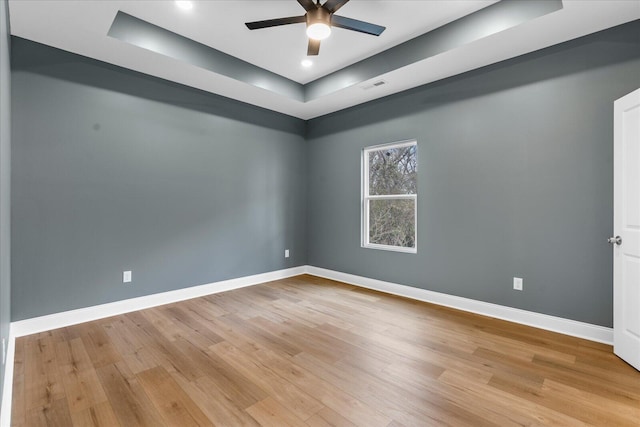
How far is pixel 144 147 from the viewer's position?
3.52m

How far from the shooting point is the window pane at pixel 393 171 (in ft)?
13.3

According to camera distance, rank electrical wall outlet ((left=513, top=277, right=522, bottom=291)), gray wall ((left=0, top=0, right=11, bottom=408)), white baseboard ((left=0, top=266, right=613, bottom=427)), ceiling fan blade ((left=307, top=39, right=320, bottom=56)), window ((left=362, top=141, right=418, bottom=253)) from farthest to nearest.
Answer: window ((left=362, top=141, right=418, bottom=253)) < electrical wall outlet ((left=513, top=277, right=522, bottom=291)) < ceiling fan blade ((left=307, top=39, right=320, bottom=56)) < white baseboard ((left=0, top=266, right=613, bottom=427)) < gray wall ((left=0, top=0, right=11, bottom=408))

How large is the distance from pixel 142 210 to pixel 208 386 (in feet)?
7.72

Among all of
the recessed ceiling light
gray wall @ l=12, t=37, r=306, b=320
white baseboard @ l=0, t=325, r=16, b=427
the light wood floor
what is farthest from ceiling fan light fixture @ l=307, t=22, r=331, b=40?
white baseboard @ l=0, t=325, r=16, b=427

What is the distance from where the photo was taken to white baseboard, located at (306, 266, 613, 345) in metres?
2.63

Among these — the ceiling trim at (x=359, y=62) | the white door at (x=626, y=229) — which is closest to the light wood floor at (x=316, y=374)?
the white door at (x=626, y=229)

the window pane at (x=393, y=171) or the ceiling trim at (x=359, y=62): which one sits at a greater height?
the ceiling trim at (x=359, y=62)

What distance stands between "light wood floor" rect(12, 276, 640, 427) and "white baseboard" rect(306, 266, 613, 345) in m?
0.11

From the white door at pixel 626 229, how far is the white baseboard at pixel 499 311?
9.3 inches

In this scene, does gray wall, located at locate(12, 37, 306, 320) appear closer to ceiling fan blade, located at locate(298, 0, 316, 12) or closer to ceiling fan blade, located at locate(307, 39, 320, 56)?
ceiling fan blade, located at locate(307, 39, 320, 56)

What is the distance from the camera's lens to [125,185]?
3.37 metres

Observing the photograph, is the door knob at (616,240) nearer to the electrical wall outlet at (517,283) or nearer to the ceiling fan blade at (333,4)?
the electrical wall outlet at (517,283)

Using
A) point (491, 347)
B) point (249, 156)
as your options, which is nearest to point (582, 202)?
point (491, 347)

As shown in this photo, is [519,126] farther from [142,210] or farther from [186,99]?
[142,210]
